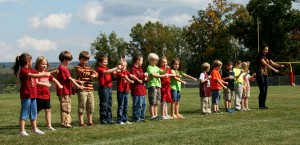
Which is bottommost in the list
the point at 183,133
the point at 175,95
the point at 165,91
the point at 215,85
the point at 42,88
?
the point at 183,133

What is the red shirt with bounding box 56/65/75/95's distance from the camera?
38.1ft

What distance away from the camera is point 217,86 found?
630 inches

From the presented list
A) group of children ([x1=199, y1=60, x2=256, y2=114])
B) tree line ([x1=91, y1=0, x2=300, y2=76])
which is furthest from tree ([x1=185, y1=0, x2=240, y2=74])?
group of children ([x1=199, y1=60, x2=256, y2=114])

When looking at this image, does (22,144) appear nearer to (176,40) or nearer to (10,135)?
(10,135)

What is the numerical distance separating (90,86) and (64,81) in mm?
673

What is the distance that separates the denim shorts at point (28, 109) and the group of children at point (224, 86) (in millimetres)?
6198

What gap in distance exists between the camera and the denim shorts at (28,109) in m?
10.4

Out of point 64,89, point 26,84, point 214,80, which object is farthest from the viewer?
point 214,80

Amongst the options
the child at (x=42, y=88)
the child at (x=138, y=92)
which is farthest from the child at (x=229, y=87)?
the child at (x=42, y=88)

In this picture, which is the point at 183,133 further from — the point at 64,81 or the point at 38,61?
the point at 38,61

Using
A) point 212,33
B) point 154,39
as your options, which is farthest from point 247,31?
point 154,39

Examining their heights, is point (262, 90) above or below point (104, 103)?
above

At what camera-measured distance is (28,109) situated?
1054cm

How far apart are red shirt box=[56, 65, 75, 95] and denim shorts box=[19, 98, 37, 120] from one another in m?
1.01
